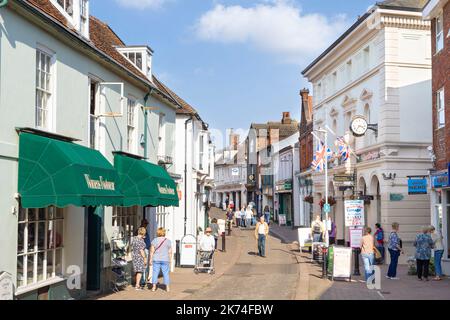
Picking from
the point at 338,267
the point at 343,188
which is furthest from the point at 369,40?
the point at 338,267

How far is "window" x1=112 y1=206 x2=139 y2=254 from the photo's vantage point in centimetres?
1670

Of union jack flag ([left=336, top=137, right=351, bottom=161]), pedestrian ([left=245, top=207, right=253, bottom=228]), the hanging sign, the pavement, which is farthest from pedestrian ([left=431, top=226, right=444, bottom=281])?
pedestrian ([left=245, top=207, right=253, bottom=228])

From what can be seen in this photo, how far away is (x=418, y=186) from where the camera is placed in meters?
22.6

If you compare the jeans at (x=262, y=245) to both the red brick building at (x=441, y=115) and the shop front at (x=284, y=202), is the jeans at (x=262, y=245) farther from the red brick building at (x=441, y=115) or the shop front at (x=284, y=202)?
the shop front at (x=284, y=202)

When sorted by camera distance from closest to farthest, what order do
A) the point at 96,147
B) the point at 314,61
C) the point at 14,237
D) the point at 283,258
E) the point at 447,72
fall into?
the point at 14,237, the point at 96,147, the point at 447,72, the point at 283,258, the point at 314,61

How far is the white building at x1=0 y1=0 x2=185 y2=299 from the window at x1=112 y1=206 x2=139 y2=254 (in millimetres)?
31

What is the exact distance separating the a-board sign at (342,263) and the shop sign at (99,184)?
7.99 metres

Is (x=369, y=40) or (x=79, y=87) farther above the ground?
(x=369, y=40)

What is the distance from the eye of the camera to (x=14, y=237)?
10.6 metres

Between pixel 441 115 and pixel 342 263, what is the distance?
691 cm

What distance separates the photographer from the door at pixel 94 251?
14898 millimetres

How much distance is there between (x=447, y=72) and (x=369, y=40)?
9640mm

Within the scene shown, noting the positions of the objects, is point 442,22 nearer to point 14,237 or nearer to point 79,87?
point 79,87

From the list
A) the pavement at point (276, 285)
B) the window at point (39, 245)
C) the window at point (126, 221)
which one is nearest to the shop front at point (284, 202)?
the pavement at point (276, 285)
